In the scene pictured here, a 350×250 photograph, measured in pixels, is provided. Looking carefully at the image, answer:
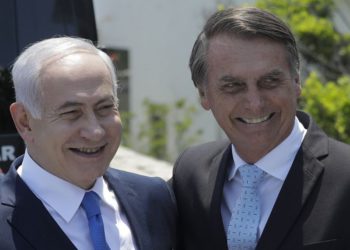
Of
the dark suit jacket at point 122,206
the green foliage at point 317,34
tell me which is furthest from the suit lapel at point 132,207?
the green foliage at point 317,34

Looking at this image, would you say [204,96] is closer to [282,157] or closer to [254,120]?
[254,120]

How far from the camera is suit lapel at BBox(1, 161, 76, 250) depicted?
2.27 m

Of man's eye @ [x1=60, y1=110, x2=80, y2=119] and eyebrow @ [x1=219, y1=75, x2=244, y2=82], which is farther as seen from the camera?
eyebrow @ [x1=219, y1=75, x2=244, y2=82]

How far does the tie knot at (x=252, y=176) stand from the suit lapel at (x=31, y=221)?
723mm

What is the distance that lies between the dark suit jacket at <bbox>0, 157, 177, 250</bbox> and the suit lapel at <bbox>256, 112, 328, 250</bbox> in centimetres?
41

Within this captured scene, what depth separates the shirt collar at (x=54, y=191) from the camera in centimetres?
234

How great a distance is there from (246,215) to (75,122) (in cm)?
74

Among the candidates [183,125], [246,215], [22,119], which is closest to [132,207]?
[246,215]

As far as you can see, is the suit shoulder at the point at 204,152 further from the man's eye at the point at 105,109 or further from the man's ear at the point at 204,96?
the man's eye at the point at 105,109

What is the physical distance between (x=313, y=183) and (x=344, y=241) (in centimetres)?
24

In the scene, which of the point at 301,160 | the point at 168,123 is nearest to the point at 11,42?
the point at 301,160

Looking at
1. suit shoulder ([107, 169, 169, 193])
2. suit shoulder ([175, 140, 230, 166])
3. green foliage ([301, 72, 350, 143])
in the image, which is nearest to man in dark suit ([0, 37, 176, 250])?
suit shoulder ([107, 169, 169, 193])

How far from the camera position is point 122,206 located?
8.33ft

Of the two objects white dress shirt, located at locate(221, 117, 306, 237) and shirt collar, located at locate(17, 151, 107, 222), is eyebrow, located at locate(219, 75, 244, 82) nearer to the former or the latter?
white dress shirt, located at locate(221, 117, 306, 237)
